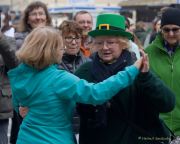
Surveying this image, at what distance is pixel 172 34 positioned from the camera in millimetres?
4574

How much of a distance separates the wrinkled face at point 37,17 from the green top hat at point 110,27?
2.45 meters

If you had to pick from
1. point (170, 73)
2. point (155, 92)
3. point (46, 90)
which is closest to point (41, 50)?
point (46, 90)

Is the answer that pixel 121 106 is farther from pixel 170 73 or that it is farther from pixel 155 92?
pixel 170 73

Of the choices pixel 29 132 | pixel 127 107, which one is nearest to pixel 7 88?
pixel 29 132

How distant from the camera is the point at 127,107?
3.54 m

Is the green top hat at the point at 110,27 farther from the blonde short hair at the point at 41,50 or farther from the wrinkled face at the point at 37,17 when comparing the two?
the wrinkled face at the point at 37,17

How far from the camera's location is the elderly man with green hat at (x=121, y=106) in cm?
347

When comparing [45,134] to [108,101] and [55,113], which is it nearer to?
[55,113]

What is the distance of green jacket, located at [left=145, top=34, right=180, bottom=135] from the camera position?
4.48 meters

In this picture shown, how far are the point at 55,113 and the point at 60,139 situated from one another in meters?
0.18

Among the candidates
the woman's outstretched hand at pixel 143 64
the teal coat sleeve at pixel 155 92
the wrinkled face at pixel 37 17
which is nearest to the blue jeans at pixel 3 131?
the wrinkled face at pixel 37 17

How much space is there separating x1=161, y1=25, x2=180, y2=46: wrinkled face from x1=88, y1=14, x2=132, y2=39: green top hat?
929mm

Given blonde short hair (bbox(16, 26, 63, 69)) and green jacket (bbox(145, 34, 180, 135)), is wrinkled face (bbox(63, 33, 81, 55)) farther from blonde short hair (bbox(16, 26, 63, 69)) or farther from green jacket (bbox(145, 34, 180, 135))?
blonde short hair (bbox(16, 26, 63, 69))

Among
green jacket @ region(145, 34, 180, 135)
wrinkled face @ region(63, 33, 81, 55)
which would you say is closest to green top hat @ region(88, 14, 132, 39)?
green jacket @ region(145, 34, 180, 135)
